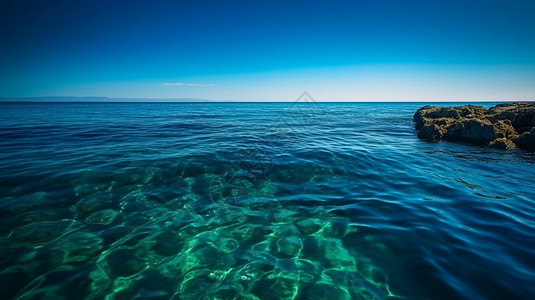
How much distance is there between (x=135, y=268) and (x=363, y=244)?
4226mm

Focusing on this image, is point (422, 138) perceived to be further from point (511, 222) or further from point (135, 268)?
point (135, 268)

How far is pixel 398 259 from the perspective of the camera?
3.84 metres

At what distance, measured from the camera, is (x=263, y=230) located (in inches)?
183

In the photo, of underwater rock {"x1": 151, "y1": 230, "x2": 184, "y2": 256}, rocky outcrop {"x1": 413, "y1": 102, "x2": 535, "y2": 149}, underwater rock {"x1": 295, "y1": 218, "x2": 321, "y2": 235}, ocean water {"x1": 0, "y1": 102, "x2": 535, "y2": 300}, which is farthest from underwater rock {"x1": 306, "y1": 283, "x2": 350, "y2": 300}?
rocky outcrop {"x1": 413, "y1": 102, "x2": 535, "y2": 149}

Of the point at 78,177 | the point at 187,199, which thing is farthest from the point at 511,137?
the point at 78,177

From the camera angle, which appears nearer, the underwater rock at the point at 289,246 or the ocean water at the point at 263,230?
the ocean water at the point at 263,230

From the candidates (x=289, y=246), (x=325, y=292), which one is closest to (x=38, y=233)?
(x=289, y=246)

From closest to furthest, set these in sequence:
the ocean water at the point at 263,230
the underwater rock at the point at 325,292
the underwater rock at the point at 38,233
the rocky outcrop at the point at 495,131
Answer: the underwater rock at the point at 325,292 → the ocean water at the point at 263,230 → the underwater rock at the point at 38,233 → the rocky outcrop at the point at 495,131

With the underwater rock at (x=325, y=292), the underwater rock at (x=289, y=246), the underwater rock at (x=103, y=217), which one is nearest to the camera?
the underwater rock at (x=325, y=292)

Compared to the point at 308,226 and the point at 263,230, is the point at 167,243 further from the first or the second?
the point at 308,226

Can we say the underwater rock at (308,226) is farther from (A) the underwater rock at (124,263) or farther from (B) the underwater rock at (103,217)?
(B) the underwater rock at (103,217)

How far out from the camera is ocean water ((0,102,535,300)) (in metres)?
3.36

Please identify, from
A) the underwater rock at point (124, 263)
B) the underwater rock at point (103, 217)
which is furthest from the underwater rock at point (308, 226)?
the underwater rock at point (103, 217)

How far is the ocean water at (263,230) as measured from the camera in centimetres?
336
